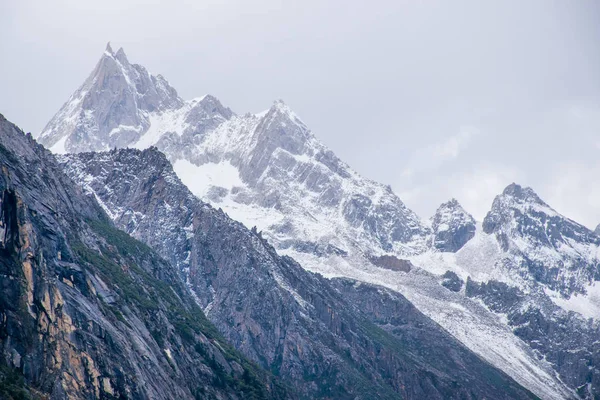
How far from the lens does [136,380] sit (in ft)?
479

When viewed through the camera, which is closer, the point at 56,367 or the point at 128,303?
the point at 56,367

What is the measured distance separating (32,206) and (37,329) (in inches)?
1278

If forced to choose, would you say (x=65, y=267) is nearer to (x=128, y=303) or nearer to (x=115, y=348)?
(x=115, y=348)

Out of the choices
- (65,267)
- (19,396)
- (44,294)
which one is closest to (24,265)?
(44,294)

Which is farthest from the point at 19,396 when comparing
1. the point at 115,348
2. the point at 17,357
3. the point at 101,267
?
the point at 101,267

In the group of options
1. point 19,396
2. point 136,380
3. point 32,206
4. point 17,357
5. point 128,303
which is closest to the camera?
point 19,396

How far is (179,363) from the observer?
187250 mm

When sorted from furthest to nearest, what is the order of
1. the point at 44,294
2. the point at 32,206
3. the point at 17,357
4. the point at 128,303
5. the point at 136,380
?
the point at 128,303 → the point at 32,206 → the point at 136,380 → the point at 44,294 → the point at 17,357

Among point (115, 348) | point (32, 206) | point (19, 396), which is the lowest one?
point (19, 396)

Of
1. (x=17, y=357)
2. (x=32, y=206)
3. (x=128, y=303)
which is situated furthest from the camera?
(x=128, y=303)

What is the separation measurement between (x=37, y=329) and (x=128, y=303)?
2068 inches

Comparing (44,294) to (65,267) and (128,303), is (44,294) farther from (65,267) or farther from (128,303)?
(128,303)

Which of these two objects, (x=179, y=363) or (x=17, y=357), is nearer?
(x=17, y=357)

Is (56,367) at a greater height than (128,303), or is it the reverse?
(128,303)
